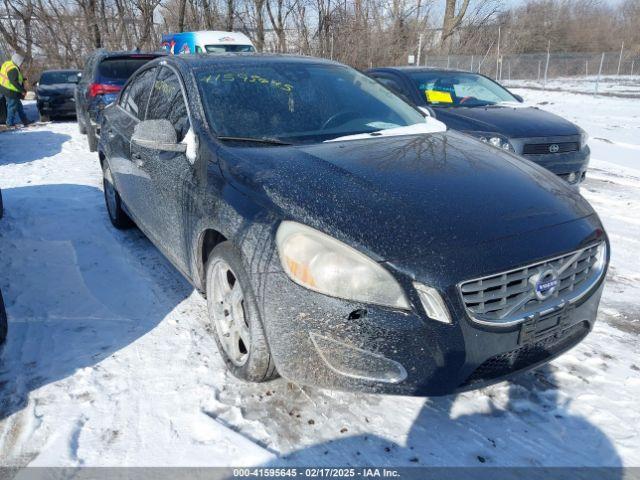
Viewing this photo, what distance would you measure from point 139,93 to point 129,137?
1.51ft

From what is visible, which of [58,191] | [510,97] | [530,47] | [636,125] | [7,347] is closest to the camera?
[7,347]

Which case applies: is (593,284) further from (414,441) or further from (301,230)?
(301,230)

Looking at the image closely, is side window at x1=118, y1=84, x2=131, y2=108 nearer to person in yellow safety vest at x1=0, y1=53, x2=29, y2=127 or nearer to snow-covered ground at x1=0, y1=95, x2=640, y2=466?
snow-covered ground at x1=0, y1=95, x2=640, y2=466

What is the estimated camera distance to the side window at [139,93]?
4.05 metres

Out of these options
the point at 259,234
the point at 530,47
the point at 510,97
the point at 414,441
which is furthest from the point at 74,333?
the point at 530,47

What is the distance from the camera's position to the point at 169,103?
11.4ft

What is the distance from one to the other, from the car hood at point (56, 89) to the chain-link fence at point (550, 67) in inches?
717

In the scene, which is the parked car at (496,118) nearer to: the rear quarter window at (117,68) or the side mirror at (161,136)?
the side mirror at (161,136)

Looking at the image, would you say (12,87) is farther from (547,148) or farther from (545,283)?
(545,283)

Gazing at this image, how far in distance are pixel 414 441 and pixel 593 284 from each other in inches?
43.5

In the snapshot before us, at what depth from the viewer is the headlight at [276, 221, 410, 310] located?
77.9 inches

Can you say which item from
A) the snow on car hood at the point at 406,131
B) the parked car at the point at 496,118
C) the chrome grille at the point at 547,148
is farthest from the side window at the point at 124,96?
the chrome grille at the point at 547,148

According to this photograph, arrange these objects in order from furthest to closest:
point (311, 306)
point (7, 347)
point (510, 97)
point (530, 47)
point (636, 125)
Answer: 1. point (530, 47)
2. point (636, 125)
3. point (510, 97)
4. point (7, 347)
5. point (311, 306)

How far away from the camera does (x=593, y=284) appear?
239 centimetres
